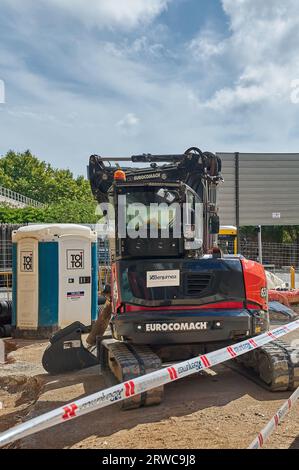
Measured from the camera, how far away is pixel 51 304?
9648 millimetres

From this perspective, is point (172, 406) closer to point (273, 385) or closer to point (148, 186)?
point (273, 385)

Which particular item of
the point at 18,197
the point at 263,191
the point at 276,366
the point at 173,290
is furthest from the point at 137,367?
the point at 18,197

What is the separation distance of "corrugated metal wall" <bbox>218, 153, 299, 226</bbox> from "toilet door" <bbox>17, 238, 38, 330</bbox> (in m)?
6.76

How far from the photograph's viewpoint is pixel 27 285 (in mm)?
9680

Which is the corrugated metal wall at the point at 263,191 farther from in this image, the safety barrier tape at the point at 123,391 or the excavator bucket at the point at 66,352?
the safety barrier tape at the point at 123,391

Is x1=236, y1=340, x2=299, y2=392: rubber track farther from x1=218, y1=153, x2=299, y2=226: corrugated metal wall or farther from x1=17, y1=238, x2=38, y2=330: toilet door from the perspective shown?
x1=218, y1=153, x2=299, y2=226: corrugated metal wall

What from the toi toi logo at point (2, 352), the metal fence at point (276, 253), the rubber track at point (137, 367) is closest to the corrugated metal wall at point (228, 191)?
the metal fence at point (276, 253)

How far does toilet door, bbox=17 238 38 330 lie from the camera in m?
9.64

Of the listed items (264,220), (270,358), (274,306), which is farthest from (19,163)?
(270,358)

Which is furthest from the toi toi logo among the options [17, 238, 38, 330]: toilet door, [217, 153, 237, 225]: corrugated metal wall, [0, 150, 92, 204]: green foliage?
[0, 150, 92, 204]: green foliage

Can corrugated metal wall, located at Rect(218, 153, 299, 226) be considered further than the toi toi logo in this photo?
Yes

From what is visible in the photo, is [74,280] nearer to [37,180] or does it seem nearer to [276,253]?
[276,253]

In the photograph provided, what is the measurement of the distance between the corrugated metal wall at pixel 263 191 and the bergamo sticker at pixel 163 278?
8.96 metres

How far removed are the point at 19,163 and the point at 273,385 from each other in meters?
62.3
